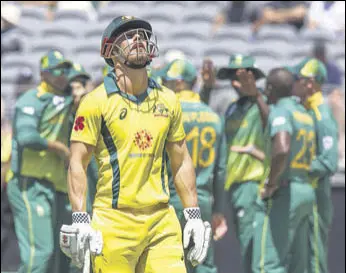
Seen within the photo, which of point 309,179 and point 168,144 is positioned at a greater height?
point 168,144

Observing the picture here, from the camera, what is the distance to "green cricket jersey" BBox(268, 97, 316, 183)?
8.24 meters

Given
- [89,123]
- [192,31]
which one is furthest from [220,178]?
[192,31]

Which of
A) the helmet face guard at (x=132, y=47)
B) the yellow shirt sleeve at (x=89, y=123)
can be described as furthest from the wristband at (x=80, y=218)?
the helmet face guard at (x=132, y=47)

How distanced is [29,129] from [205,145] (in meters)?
1.38

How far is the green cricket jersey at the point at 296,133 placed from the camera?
824 cm

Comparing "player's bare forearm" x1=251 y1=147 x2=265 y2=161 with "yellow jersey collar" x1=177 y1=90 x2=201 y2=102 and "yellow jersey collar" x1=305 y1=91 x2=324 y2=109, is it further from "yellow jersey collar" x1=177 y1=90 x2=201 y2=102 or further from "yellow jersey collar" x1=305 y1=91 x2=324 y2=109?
"yellow jersey collar" x1=177 y1=90 x2=201 y2=102

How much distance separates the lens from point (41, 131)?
336 inches

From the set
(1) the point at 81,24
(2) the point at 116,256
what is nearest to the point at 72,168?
(2) the point at 116,256

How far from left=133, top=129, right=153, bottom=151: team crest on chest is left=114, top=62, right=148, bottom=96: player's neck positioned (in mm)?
233

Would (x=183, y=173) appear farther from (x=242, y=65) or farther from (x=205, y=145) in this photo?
(x=242, y=65)

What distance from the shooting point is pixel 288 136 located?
814 centimetres

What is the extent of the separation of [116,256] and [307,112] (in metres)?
3.58

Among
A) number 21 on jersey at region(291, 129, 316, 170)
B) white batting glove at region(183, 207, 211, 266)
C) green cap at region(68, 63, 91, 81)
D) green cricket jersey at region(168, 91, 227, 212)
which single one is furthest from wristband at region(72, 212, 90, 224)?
green cap at region(68, 63, 91, 81)

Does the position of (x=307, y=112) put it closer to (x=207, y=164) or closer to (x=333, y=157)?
(x=333, y=157)
